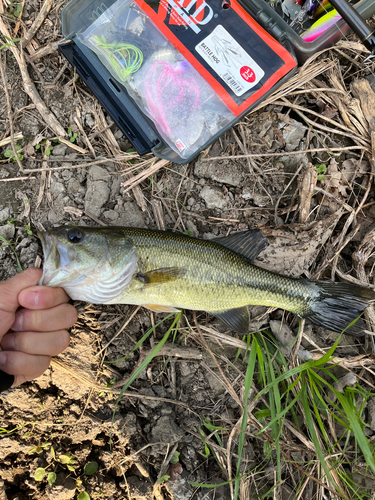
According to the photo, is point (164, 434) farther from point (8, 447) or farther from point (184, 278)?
point (184, 278)

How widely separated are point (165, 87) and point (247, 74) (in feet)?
2.68

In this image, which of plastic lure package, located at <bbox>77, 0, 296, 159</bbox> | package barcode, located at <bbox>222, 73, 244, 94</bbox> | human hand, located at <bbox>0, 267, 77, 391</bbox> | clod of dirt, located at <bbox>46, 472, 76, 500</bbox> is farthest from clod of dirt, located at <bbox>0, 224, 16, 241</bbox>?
package barcode, located at <bbox>222, 73, 244, 94</bbox>

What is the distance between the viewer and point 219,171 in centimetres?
347

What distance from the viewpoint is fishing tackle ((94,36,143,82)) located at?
10.7ft

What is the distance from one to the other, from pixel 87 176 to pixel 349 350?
3.40 m

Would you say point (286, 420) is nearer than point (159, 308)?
No

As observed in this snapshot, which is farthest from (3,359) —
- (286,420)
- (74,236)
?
(286,420)

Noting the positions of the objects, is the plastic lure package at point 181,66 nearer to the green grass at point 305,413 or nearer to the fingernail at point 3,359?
the green grass at point 305,413

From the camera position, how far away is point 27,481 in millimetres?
2951

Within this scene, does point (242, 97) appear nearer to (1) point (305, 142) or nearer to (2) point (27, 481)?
(1) point (305, 142)

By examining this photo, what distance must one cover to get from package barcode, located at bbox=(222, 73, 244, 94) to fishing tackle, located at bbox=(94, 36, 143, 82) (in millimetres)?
878

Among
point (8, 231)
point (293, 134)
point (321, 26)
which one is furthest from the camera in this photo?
point (293, 134)

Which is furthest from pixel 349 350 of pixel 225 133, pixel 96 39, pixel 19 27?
pixel 19 27

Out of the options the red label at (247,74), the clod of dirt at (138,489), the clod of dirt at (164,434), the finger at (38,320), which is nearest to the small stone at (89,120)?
the red label at (247,74)
